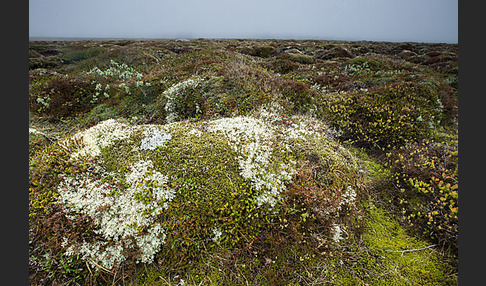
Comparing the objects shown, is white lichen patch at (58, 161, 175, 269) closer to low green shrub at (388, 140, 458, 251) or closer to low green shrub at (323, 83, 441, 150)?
low green shrub at (388, 140, 458, 251)

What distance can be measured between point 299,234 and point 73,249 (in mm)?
4277

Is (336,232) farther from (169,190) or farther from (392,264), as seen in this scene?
(169,190)

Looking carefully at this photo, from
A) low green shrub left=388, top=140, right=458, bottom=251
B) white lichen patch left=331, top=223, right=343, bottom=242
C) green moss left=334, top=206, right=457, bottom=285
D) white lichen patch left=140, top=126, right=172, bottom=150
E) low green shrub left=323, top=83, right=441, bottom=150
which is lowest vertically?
green moss left=334, top=206, right=457, bottom=285

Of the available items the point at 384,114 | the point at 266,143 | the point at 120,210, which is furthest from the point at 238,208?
the point at 384,114

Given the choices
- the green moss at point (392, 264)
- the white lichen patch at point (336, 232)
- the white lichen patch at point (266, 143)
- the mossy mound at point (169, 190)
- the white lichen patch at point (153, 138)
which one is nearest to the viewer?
the green moss at point (392, 264)

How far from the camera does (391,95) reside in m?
8.23

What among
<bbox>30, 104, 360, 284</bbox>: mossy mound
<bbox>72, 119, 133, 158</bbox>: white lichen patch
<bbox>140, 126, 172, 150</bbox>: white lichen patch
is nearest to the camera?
<bbox>30, 104, 360, 284</bbox>: mossy mound

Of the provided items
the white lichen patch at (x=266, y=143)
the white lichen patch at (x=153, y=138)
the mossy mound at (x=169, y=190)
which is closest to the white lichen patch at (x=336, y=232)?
the mossy mound at (x=169, y=190)

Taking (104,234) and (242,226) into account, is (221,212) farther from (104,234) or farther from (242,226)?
(104,234)

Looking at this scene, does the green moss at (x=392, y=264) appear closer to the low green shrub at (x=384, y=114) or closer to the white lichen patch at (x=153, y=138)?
the low green shrub at (x=384, y=114)

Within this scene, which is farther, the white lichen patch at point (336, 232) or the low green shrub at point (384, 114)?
the low green shrub at point (384, 114)

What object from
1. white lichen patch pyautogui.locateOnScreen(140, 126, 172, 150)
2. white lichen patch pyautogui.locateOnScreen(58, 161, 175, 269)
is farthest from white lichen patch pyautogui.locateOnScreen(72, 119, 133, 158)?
white lichen patch pyautogui.locateOnScreen(58, 161, 175, 269)

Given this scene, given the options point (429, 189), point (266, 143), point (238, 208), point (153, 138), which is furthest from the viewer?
point (266, 143)

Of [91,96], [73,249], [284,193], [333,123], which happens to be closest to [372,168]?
[333,123]
